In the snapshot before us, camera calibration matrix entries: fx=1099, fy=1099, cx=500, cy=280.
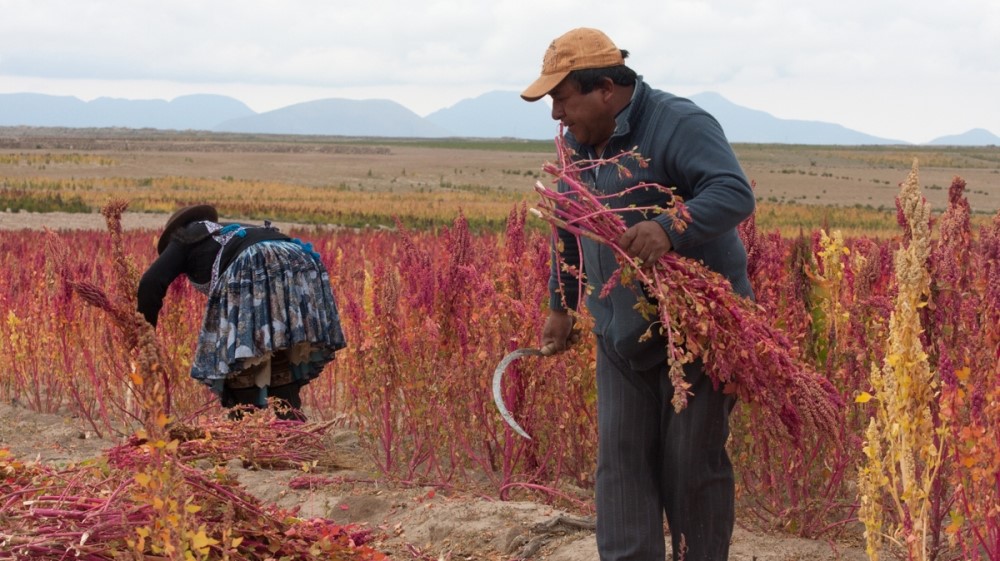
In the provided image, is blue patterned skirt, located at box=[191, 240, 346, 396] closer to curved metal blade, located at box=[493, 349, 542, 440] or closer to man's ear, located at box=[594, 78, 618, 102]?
curved metal blade, located at box=[493, 349, 542, 440]

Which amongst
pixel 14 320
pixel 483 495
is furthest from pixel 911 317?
pixel 14 320

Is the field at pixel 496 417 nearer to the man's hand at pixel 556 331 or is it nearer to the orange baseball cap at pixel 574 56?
the man's hand at pixel 556 331

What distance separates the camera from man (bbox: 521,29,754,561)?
2748mm

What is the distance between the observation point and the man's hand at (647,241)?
2625 mm

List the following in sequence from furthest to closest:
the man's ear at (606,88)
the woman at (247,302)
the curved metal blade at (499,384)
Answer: the woman at (247,302) → the curved metal blade at (499,384) → the man's ear at (606,88)

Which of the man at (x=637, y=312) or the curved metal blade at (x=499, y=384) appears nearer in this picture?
the man at (x=637, y=312)

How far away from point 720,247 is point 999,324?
73cm

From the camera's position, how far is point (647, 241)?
2.63 m

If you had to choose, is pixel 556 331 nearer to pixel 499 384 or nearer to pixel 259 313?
pixel 499 384

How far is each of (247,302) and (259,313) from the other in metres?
0.07

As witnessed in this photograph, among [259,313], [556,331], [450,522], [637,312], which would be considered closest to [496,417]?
[450,522]

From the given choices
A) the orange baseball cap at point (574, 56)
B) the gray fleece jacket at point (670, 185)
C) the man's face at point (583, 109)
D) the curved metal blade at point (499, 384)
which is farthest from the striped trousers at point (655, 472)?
the orange baseball cap at point (574, 56)

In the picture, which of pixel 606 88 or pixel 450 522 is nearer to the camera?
pixel 606 88

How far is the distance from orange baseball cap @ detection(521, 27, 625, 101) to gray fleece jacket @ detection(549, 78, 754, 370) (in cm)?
12
